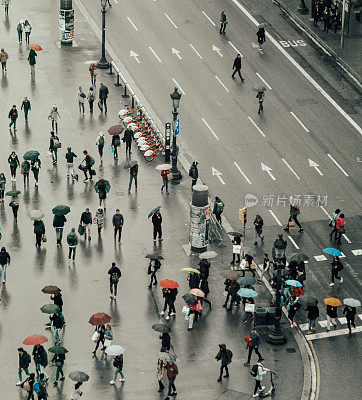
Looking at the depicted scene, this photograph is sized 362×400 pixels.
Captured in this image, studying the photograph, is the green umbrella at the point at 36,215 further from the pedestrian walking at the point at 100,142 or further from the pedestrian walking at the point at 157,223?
the pedestrian walking at the point at 100,142

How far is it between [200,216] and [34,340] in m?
12.2

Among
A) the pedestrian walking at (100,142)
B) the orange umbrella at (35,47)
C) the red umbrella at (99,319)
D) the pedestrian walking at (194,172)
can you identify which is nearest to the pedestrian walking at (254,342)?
the red umbrella at (99,319)

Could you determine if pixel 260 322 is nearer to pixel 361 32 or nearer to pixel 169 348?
pixel 169 348

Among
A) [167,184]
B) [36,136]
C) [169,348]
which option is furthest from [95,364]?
[36,136]

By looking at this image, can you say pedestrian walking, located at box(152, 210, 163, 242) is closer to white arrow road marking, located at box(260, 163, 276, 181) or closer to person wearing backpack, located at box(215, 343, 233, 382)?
white arrow road marking, located at box(260, 163, 276, 181)

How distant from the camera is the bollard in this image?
4838 cm

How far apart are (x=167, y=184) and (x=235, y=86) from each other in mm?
14030

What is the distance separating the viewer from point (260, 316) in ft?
142

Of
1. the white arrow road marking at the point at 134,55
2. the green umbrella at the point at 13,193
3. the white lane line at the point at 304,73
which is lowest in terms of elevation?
the white arrow road marking at the point at 134,55

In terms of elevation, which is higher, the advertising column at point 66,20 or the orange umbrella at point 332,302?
the orange umbrella at point 332,302

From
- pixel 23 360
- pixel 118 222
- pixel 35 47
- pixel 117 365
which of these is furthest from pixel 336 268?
→ pixel 35 47

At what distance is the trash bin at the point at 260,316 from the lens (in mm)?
43281

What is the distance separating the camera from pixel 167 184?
54.2 meters

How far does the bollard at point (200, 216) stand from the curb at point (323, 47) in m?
21.6
